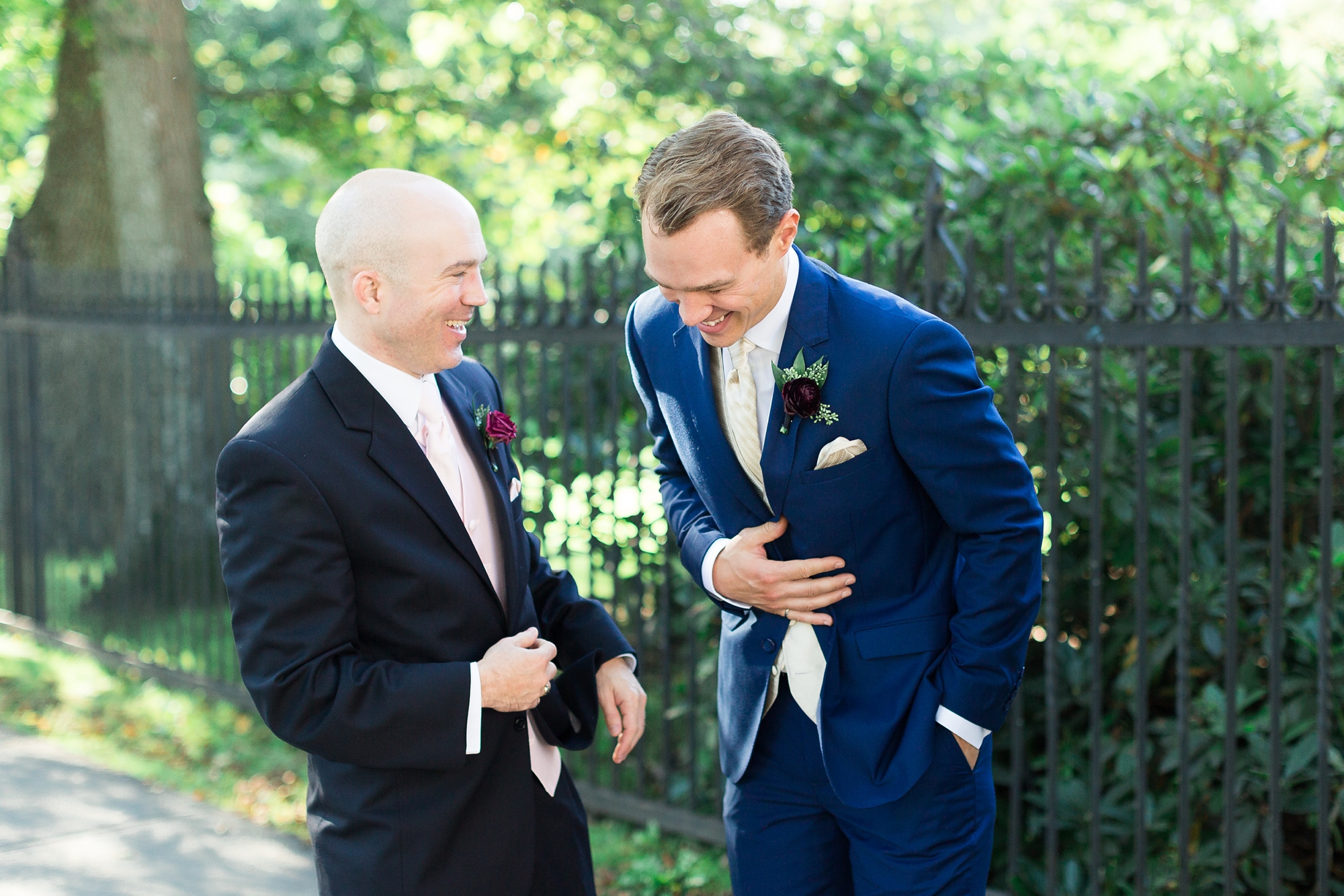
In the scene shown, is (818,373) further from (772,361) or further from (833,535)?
(833,535)

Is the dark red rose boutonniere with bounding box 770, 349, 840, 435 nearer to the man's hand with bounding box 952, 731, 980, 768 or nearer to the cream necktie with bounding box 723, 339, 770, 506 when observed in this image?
the cream necktie with bounding box 723, 339, 770, 506

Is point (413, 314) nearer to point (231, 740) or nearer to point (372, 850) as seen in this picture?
point (372, 850)

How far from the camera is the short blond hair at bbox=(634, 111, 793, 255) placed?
2008 millimetres

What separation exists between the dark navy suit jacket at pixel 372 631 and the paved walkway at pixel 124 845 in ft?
7.46

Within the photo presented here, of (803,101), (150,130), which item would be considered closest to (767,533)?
(803,101)

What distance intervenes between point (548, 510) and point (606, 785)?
1.14 m

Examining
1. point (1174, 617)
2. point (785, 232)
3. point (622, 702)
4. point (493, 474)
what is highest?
point (785, 232)

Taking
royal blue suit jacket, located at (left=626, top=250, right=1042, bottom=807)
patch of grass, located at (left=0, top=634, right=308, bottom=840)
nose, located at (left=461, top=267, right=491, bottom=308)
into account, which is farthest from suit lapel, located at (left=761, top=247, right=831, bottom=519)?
patch of grass, located at (left=0, top=634, right=308, bottom=840)

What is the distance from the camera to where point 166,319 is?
6211 millimetres

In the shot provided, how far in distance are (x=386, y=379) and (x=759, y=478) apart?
2.49 feet

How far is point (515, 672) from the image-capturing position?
210 centimetres

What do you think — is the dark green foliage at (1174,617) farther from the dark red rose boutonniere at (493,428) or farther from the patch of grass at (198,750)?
the dark red rose boutonniere at (493,428)

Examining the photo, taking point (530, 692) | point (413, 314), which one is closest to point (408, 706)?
point (530, 692)

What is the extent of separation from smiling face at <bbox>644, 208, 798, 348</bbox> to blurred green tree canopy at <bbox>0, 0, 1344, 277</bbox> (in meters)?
2.15
